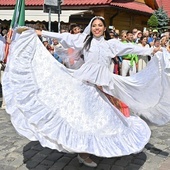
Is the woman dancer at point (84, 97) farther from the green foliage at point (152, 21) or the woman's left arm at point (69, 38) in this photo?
the green foliage at point (152, 21)

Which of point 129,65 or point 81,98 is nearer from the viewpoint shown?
point 81,98

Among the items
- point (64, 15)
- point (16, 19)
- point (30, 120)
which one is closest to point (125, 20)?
point (64, 15)

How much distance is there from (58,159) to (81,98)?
0.89 metres

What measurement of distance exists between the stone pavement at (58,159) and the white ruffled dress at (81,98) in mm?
463

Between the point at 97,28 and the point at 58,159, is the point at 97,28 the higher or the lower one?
the higher one

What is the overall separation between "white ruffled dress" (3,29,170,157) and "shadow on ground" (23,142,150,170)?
467mm

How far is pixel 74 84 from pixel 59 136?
845mm

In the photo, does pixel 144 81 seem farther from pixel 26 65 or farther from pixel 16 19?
pixel 16 19

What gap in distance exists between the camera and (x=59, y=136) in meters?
3.52

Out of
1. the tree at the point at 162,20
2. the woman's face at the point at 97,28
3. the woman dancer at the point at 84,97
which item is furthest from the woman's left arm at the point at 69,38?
the tree at the point at 162,20

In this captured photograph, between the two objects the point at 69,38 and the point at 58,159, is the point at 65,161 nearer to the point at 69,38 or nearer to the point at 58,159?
the point at 58,159

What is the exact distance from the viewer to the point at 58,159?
441cm

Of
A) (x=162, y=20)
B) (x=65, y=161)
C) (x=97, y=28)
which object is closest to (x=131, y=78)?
(x=97, y=28)

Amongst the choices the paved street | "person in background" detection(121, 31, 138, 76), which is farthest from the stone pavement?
"person in background" detection(121, 31, 138, 76)
